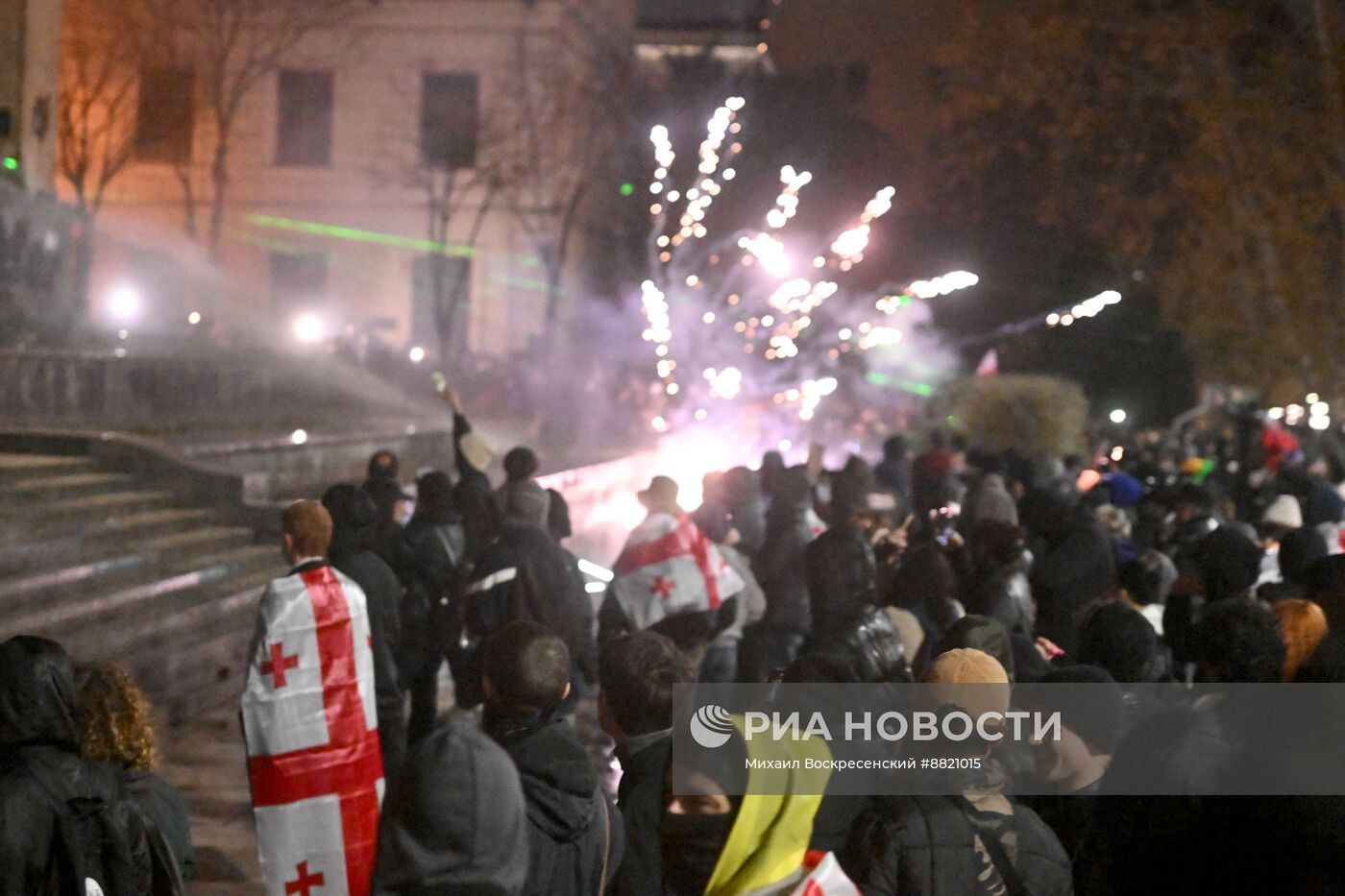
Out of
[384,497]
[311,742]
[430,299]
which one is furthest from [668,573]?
[430,299]

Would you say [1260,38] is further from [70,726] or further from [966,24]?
[70,726]

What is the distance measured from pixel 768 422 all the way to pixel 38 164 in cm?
1180

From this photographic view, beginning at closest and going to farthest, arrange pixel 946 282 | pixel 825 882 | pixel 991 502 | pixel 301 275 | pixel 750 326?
pixel 825 882, pixel 991 502, pixel 946 282, pixel 750 326, pixel 301 275

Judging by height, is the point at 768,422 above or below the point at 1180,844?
below

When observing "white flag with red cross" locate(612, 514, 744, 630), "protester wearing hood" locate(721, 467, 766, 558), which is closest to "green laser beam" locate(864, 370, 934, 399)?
"protester wearing hood" locate(721, 467, 766, 558)

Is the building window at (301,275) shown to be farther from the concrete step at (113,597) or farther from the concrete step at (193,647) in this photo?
the concrete step at (193,647)

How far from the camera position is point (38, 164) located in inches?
848

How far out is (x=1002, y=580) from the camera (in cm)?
644

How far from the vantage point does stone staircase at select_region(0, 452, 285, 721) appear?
898cm

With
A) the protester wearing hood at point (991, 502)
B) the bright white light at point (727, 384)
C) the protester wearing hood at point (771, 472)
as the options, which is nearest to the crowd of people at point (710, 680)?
the protester wearing hood at point (771, 472)

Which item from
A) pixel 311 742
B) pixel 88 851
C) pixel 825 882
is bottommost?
pixel 311 742

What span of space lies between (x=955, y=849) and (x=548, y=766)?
895 mm

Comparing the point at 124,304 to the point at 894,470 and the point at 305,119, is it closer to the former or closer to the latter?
the point at 305,119

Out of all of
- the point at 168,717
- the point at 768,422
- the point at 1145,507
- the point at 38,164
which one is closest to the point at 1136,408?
the point at 768,422
